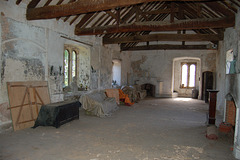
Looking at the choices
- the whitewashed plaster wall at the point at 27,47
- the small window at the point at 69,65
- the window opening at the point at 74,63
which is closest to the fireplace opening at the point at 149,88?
the window opening at the point at 74,63

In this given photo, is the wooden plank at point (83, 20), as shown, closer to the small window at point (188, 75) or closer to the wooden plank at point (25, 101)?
the wooden plank at point (25, 101)

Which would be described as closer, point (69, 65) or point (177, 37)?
point (69, 65)

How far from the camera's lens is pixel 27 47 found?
4.97m

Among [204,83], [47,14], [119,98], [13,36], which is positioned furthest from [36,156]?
[204,83]

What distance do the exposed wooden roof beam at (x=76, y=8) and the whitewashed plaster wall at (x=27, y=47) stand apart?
0.42 m

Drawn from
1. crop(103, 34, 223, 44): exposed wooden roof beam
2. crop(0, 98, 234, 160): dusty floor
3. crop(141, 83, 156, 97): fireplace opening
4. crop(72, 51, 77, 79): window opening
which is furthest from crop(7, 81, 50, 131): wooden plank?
crop(141, 83, 156, 97): fireplace opening

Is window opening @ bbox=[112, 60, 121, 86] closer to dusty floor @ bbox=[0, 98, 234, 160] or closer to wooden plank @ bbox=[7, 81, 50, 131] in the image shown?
dusty floor @ bbox=[0, 98, 234, 160]

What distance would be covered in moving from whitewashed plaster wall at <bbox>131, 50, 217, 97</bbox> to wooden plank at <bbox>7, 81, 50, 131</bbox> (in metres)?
9.20

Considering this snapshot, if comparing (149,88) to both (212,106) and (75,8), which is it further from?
(75,8)

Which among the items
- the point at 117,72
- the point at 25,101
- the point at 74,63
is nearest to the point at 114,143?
the point at 25,101

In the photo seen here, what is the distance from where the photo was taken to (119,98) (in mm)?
8992

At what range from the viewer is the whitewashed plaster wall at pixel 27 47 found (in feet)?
14.3

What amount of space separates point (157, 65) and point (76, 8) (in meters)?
9.96

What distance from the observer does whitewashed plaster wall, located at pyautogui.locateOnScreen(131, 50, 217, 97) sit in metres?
12.7
